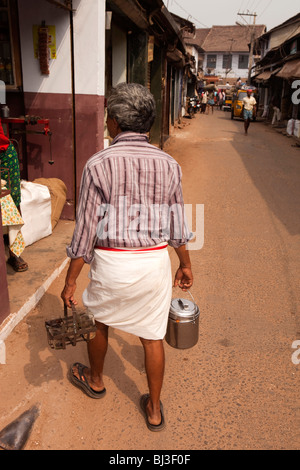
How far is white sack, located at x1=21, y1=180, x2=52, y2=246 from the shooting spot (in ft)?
15.2

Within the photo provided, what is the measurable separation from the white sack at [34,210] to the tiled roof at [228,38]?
6124cm

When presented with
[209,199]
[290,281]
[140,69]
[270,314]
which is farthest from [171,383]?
[140,69]

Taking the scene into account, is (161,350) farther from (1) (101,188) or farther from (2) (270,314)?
(2) (270,314)

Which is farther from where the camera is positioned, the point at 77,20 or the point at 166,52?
the point at 166,52

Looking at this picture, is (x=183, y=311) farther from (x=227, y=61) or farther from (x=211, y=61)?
(x=211, y=61)

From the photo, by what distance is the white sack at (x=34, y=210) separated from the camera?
4.63m

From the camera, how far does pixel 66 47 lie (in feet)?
16.8

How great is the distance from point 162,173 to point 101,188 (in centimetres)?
34

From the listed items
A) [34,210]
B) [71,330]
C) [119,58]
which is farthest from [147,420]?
[119,58]

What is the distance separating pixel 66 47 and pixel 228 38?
63677 millimetres

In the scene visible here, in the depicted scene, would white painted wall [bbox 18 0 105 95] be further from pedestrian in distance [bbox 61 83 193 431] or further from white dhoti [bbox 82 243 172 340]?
white dhoti [bbox 82 243 172 340]

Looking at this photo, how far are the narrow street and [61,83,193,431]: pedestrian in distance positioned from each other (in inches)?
17.3

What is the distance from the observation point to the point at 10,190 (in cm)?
390

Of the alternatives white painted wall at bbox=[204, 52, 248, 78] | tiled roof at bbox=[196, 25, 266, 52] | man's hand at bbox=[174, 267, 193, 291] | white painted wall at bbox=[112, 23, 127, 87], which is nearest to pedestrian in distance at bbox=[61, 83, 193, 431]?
man's hand at bbox=[174, 267, 193, 291]
